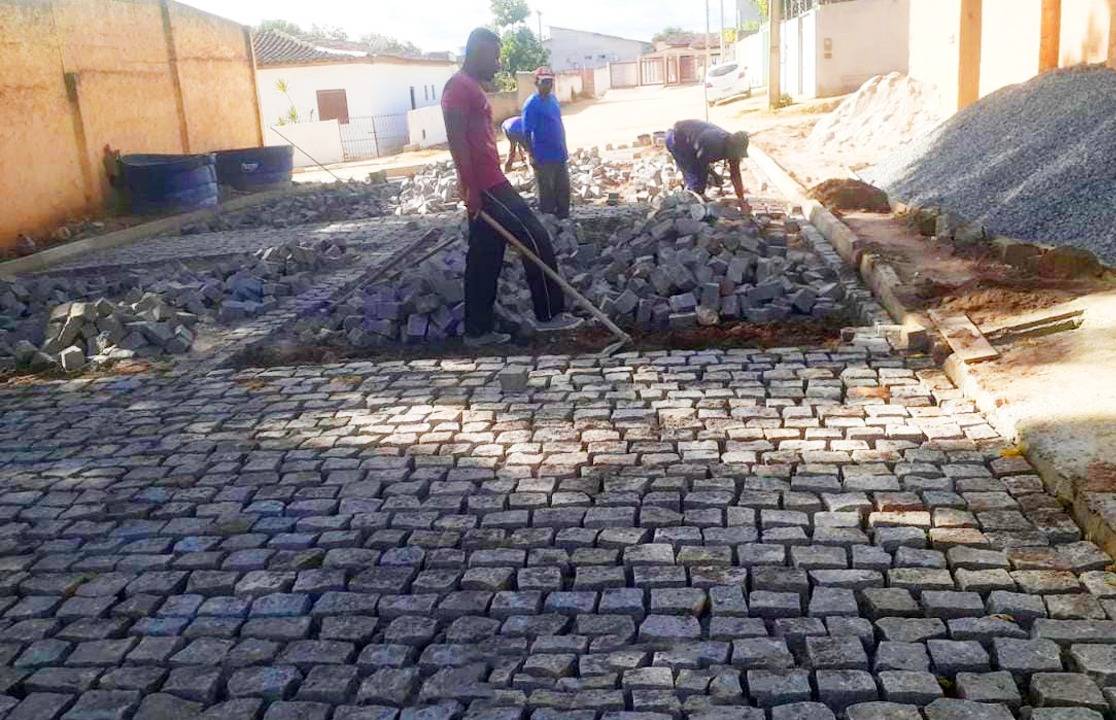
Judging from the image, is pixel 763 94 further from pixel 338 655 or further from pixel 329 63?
pixel 338 655

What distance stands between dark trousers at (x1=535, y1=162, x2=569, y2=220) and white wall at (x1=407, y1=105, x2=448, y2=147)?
2596cm

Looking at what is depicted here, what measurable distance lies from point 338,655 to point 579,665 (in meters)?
0.78

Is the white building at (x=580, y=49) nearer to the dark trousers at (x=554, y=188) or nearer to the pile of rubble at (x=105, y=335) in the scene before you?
the dark trousers at (x=554, y=188)

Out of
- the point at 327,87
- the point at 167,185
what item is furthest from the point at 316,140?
the point at 167,185

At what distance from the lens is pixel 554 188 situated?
11711mm

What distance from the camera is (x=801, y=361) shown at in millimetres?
5910

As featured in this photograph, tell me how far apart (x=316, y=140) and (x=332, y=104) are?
6410 millimetres

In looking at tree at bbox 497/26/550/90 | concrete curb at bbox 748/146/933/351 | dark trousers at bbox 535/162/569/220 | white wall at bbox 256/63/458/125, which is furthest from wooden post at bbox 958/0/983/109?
tree at bbox 497/26/550/90

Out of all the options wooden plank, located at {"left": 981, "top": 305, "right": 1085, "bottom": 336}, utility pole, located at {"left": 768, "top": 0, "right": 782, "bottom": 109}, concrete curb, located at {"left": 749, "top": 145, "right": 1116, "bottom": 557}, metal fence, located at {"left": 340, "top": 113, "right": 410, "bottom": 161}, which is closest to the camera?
concrete curb, located at {"left": 749, "top": 145, "right": 1116, "bottom": 557}

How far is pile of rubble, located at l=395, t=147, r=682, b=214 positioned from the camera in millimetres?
13859

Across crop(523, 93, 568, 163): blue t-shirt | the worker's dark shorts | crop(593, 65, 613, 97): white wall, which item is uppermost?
crop(593, 65, 613, 97): white wall

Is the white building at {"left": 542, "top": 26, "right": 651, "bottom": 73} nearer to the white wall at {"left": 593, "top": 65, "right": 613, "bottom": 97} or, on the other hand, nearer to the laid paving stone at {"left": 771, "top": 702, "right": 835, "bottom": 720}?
the white wall at {"left": 593, "top": 65, "right": 613, "bottom": 97}

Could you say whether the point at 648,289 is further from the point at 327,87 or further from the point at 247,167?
the point at 327,87

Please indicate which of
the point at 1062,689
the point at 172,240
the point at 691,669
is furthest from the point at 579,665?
the point at 172,240
